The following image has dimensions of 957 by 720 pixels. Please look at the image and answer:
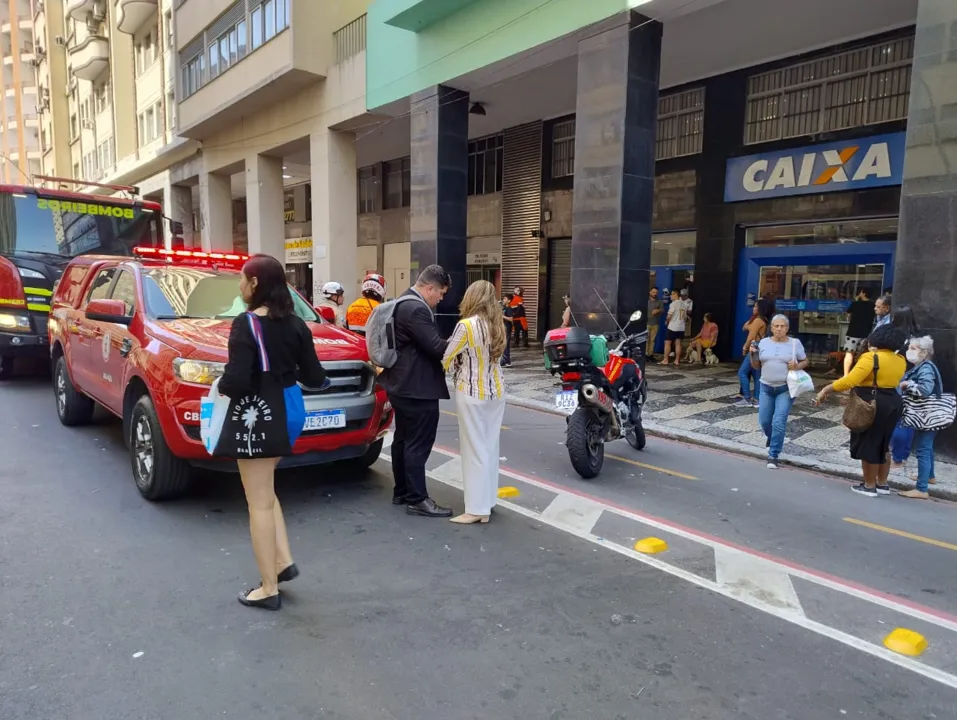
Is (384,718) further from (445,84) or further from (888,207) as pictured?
(445,84)

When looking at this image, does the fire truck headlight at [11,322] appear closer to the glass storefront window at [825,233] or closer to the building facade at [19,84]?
the glass storefront window at [825,233]

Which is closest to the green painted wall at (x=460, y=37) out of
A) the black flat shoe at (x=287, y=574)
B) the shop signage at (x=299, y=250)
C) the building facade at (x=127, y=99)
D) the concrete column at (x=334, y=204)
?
the concrete column at (x=334, y=204)

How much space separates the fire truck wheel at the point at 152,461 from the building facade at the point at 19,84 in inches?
2480

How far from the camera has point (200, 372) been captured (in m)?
4.73

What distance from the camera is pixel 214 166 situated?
80.4 ft

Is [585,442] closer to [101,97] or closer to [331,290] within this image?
[331,290]

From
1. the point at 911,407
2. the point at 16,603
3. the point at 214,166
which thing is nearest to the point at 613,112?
the point at 911,407

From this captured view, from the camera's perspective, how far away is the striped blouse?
4.74 metres

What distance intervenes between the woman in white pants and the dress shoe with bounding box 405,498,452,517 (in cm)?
13

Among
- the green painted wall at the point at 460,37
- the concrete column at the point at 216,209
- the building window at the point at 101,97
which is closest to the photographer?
the green painted wall at the point at 460,37

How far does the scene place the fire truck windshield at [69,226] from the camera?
412 inches

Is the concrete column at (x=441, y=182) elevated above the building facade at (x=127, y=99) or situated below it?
below

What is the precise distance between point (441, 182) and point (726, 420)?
28.6 ft

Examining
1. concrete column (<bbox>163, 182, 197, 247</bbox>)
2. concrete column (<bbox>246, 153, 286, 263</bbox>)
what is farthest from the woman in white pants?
concrete column (<bbox>163, 182, 197, 247</bbox>)
